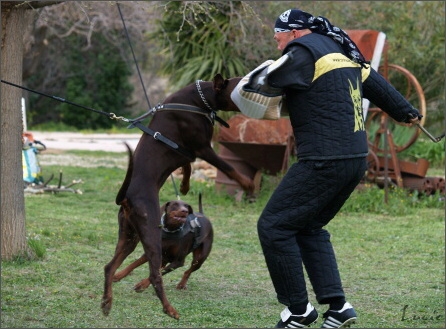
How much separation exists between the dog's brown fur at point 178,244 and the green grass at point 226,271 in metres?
0.18

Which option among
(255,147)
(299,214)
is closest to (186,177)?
(299,214)

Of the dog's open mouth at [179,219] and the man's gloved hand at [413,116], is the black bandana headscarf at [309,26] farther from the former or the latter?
the dog's open mouth at [179,219]

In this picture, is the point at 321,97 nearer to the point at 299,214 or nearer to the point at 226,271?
the point at 299,214

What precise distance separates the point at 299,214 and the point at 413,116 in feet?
3.79

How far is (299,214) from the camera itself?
5105mm

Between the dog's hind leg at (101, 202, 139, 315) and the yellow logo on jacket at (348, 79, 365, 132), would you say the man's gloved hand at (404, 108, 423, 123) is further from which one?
the dog's hind leg at (101, 202, 139, 315)

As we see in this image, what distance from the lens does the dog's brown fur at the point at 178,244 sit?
22.6 feet

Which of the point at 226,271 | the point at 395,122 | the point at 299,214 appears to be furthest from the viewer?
the point at 395,122

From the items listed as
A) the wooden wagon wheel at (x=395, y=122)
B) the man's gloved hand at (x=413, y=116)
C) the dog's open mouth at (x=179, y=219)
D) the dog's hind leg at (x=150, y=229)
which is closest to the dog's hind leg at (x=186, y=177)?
the dog's hind leg at (x=150, y=229)

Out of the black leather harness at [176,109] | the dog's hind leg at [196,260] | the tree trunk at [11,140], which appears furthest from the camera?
the tree trunk at [11,140]

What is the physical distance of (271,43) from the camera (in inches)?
574

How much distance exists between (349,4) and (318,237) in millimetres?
12104

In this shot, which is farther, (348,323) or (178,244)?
(178,244)

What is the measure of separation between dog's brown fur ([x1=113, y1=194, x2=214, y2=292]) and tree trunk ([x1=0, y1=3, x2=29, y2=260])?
1.47 m
